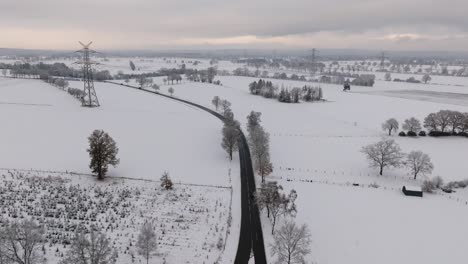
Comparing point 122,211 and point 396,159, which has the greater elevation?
point 396,159

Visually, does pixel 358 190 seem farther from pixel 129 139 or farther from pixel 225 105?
pixel 225 105

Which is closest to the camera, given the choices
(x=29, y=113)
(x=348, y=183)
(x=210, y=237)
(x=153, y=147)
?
(x=210, y=237)

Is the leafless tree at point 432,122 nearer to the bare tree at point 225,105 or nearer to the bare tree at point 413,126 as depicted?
the bare tree at point 413,126

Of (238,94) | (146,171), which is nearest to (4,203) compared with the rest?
(146,171)

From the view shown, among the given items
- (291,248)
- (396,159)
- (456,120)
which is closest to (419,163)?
(396,159)

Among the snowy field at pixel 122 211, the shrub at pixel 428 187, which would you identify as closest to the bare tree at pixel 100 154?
the snowy field at pixel 122 211

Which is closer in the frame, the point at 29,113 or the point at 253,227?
the point at 253,227

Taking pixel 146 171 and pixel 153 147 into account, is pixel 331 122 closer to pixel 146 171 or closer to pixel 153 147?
pixel 153 147

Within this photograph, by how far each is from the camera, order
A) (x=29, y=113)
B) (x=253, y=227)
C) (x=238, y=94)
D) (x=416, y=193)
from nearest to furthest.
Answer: (x=253, y=227) < (x=416, y=193) < (x=29, y=113) < (x=238, y=94)
